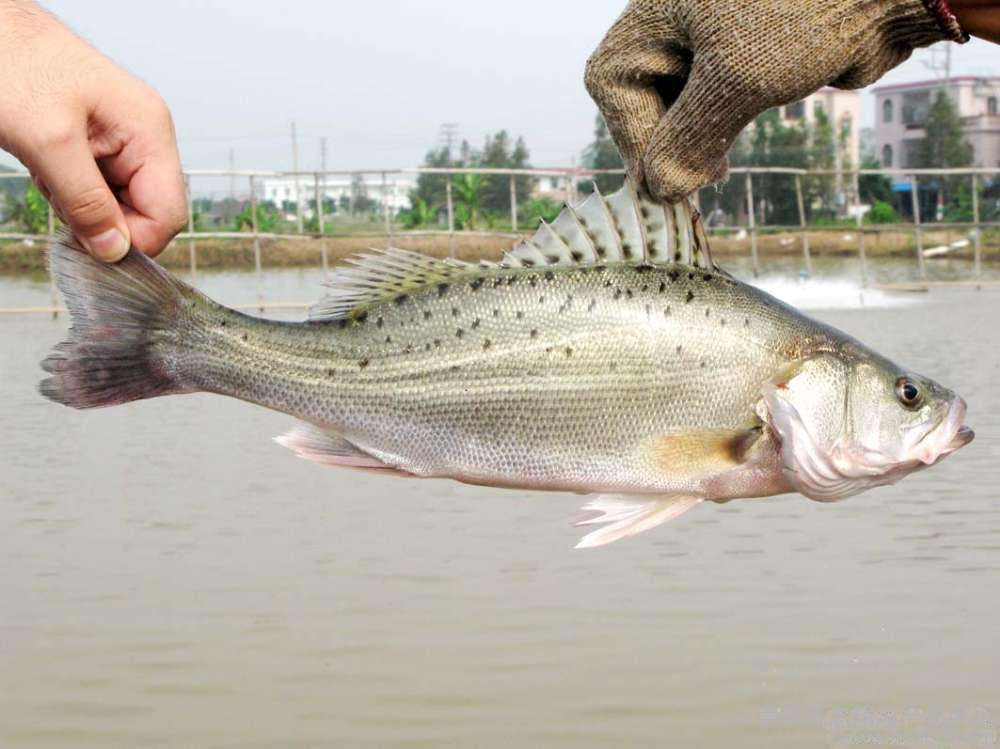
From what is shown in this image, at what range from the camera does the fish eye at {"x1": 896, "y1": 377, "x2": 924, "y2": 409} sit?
3.82 metres

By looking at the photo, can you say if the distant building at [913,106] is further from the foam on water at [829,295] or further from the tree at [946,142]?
the foam on water at [829,295]

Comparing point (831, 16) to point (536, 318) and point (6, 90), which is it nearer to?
point (536, 318)

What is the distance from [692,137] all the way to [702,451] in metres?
0.75

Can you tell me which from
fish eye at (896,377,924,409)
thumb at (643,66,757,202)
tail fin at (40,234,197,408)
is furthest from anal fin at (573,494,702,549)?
tail fin at (40,234,197,408)

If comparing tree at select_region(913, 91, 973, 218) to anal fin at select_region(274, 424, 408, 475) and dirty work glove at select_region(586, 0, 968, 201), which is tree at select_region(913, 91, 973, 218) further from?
anal fin at select_region(274, 424, 408, 475)

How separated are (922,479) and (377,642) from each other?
5.56 metres

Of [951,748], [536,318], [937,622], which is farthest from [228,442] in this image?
[536,318]

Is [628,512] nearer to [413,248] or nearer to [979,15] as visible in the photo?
[979,15]

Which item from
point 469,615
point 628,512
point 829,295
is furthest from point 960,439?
point 829,295

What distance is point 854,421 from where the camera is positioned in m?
3.77

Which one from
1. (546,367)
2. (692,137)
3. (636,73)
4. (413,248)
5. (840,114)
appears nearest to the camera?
(546,367)

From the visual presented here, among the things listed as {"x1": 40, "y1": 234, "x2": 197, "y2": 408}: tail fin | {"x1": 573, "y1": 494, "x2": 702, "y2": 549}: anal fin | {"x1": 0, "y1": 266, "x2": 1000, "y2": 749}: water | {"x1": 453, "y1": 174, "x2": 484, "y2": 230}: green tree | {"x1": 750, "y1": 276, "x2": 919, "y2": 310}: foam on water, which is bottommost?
{"x1": 0, "y1": 266, "x2": 1000, "y2": 749}: water

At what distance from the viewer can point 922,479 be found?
1199 cm

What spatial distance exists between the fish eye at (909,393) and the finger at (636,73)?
0.79 meters
